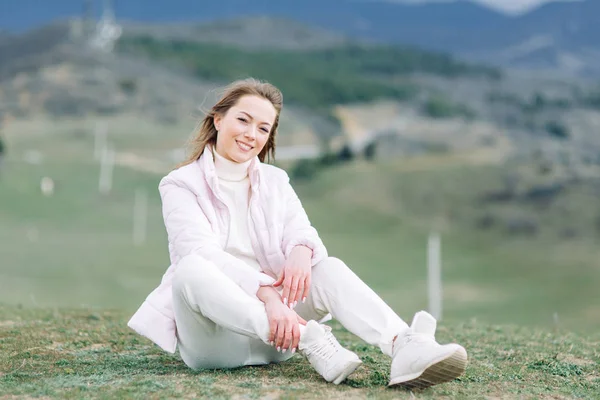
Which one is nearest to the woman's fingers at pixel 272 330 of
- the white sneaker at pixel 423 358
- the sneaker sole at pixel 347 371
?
the sneaker sole at pixel 347 371

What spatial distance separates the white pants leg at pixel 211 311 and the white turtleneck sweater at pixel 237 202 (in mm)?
301

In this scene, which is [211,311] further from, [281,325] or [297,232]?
[297,232]

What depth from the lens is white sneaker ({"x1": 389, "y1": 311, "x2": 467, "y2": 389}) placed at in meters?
3.04

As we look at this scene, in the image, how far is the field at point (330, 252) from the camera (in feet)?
11.5

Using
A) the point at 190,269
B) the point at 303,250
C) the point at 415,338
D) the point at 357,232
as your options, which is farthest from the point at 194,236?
the point at 357,232

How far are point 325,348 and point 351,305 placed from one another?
19cm

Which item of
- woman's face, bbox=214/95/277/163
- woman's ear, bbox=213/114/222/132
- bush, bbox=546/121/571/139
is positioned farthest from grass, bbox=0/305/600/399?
bush, bbox=546/121/571/139

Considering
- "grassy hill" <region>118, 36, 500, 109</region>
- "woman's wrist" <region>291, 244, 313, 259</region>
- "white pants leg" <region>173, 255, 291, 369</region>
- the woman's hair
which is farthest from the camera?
"grassy hill" <region>118, 36, 500, 109</region>

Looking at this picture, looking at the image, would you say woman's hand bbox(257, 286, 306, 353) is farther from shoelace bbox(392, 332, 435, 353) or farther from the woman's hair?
the woman's hair

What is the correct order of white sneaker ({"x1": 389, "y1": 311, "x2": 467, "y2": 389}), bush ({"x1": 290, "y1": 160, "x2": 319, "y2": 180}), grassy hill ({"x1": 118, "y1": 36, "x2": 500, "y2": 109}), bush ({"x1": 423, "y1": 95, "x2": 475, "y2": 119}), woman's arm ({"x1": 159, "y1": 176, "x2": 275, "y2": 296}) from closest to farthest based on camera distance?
1. white sneaker ({"x1": 389, "y1": 311, "x2": 467, "y2": 389})
2. woman's arm ({"x1": 159, "y1": 176, "x2": 275, "y2": 296})
3. bush ({"x1": 290, "y1": 160, "x2": 319, "y2": 180})
4. bush ({"x1": 423, "y1": 95, "x2": 475, "y2": 119})
5. grassy hill ({"x1": 118, "y1": 36, "x2": 500, "y2": 109})

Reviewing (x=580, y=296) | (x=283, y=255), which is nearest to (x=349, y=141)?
(x=580, y=296)

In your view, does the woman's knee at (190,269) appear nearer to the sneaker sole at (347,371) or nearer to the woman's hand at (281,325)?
the woman's hand at (281,325)

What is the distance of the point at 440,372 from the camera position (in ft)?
10.2

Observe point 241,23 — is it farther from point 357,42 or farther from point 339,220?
point 339,220
